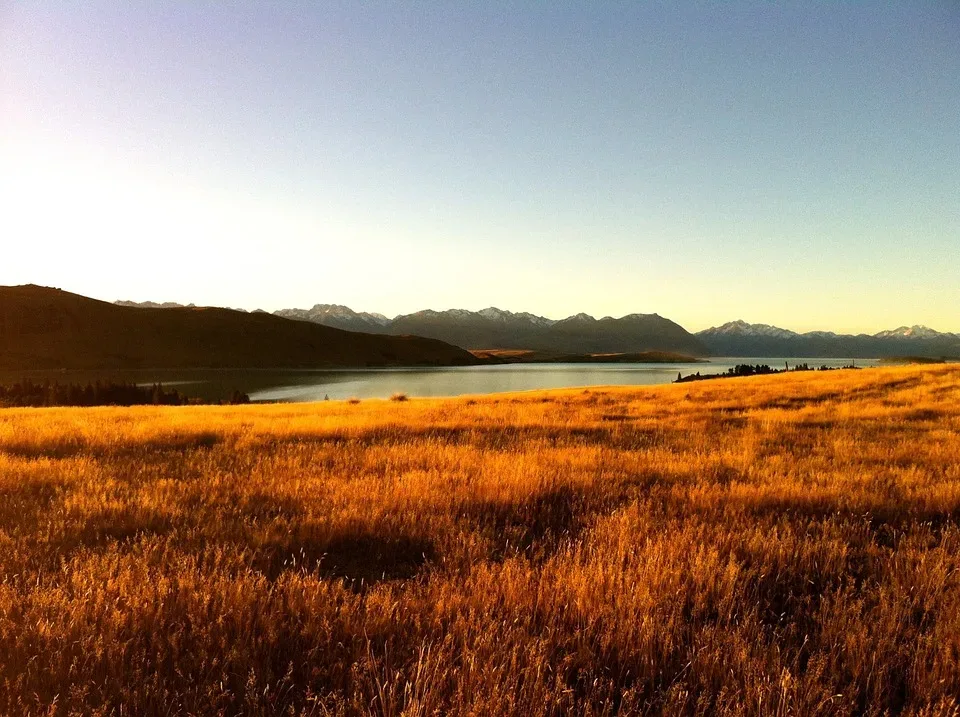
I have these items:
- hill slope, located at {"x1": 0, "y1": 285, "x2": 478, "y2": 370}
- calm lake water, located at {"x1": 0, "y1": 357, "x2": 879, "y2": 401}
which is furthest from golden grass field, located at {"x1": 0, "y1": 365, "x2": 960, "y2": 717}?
hill slope, located at {"x1": 0, "y1": 285, "x2": 478, "y2": 370}

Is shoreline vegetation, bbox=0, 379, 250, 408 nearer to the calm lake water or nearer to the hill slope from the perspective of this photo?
the calm lake water

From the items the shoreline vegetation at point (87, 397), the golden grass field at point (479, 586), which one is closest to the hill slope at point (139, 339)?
the shoreline vegetation at point (87, 397)

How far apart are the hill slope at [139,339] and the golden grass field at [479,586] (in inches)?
5763

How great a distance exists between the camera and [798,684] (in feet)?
8.09

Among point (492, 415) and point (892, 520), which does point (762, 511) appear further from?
point (492, 415)

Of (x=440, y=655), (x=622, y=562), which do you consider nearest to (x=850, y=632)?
(x=622, y=562)

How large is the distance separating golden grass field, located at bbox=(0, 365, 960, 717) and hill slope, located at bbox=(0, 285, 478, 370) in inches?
5763

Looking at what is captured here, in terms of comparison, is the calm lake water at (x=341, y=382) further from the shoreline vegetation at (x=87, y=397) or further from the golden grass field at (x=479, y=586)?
the golden grass field at (x=479, y=586)

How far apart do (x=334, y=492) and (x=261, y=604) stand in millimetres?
3119

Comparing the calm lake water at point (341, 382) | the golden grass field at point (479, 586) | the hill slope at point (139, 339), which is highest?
the hill slope at point (139, 339)

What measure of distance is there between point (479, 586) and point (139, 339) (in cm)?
17587

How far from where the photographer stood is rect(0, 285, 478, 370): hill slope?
5027 inches

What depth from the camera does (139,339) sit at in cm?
14988

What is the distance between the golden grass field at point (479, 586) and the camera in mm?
2482
